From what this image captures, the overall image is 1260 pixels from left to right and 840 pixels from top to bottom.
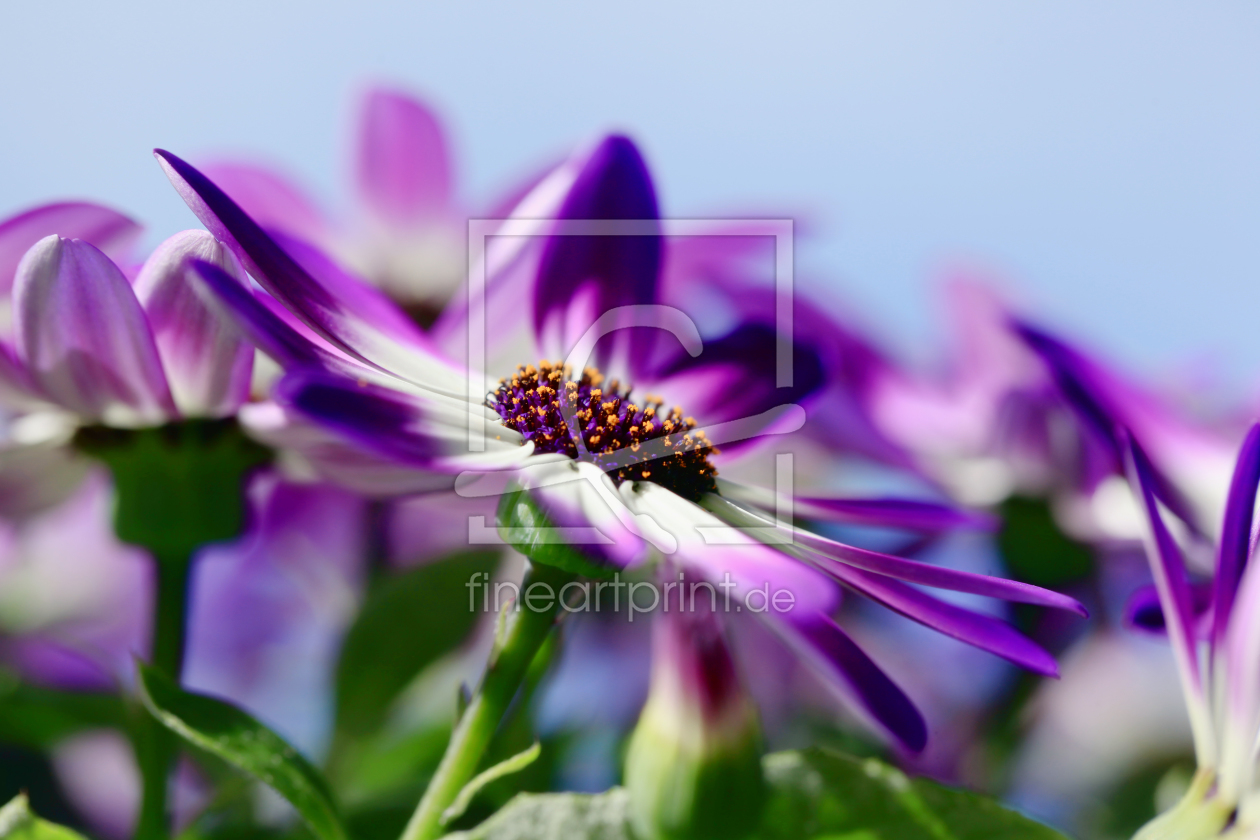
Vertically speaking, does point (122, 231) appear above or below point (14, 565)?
above

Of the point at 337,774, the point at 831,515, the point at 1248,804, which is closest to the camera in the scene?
the point at 1248,804

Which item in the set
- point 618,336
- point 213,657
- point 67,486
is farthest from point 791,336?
point 213,657

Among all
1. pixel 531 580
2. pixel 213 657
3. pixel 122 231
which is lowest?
pixel 213 657

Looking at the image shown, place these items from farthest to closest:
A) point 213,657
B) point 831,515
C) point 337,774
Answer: point 213,657
point 337,774
point 831,515

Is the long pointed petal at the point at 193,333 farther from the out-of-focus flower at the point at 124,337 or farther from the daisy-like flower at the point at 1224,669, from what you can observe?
the daisy-like flower at the point at 1224,669

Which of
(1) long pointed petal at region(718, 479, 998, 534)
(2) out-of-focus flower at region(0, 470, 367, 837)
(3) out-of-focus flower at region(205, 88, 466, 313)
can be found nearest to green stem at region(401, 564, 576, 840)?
(1) long pointed petal at region(718, 479, 998, 534)

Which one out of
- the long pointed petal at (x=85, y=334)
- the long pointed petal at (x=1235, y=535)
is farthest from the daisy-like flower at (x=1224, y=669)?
the long pointed petal at (x=85, y=334)

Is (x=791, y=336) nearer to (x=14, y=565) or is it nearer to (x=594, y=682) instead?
(x=594, y=682)
